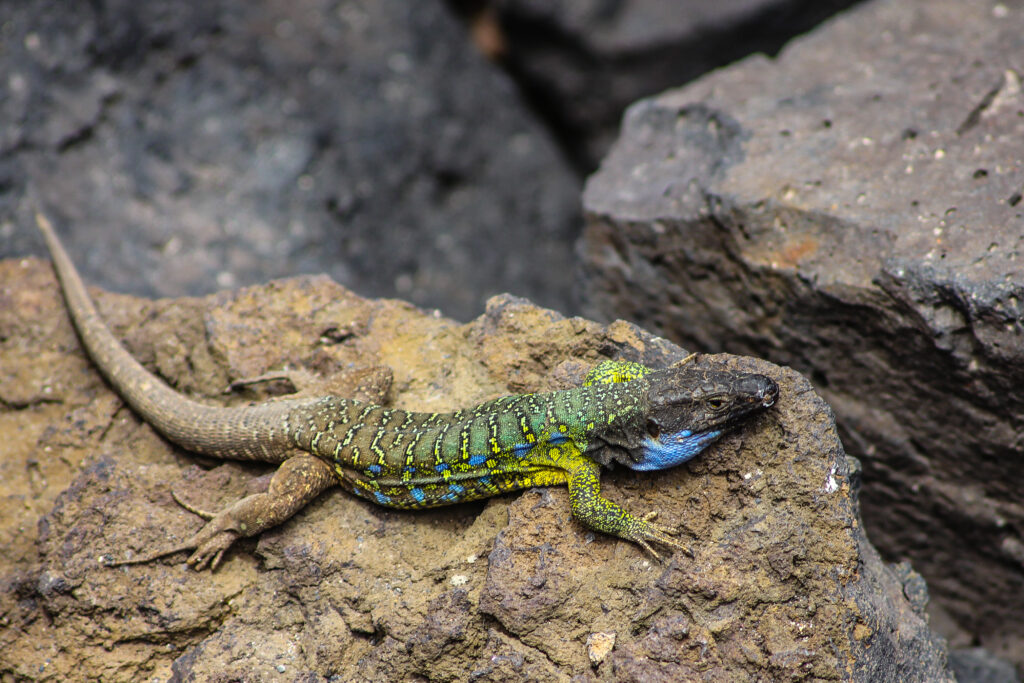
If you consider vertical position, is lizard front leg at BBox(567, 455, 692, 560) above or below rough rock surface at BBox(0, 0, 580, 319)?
above

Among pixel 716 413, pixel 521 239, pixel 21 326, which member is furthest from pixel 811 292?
pixel 21 326

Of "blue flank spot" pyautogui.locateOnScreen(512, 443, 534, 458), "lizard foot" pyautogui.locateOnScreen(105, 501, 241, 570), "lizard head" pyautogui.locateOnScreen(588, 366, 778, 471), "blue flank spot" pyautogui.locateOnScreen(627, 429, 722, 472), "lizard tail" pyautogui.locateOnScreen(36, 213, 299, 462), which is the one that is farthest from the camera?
"lizard tail" pyautogui.locateOnScreen(36, 213, 299, 462)

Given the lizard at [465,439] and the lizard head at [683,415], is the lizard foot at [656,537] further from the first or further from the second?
the lizard head at [683,415]

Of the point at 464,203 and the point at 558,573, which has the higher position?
the point at 558,573

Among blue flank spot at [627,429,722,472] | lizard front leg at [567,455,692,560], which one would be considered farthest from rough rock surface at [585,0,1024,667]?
lizard front leg at [567,455,692,560]

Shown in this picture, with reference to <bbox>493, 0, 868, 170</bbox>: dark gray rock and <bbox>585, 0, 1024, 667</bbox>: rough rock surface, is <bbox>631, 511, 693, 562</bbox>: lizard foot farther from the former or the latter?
<bbox>493, 0, 868, 170</bbox>: dark gray rock

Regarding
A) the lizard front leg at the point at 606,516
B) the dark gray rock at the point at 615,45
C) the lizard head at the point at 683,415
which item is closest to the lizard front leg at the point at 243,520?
the lizard front leg at the point at 606,516

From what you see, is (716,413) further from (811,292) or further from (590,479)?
(811,292)
